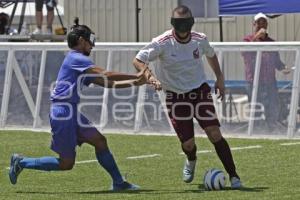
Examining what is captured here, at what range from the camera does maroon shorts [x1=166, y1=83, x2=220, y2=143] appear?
11492 millimetres

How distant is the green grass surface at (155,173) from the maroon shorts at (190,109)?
66 centimetres

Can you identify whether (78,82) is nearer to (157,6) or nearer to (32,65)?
(32,65)

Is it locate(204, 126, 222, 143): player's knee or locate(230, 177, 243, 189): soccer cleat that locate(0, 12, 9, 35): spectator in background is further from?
locate(230, 177, 243, 189): soccer cleat

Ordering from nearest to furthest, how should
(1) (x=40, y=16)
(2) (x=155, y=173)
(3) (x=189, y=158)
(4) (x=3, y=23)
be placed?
(3) (x=189, y=158) < (2) (x=155, y=173) < (1) (x=40, y=16) < (4) (x=3, y=23)

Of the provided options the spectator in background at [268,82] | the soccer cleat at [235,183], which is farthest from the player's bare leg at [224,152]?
the spectator in background at [268,82]

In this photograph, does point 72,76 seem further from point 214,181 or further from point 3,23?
point 3,23

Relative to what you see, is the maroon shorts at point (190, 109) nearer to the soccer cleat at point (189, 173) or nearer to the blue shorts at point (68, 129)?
the soccer cleat at point (189, 173)

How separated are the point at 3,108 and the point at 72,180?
7.28 metres

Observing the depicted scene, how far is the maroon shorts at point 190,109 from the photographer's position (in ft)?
37.7

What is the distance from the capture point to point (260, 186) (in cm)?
1143

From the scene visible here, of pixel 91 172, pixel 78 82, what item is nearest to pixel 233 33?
pixel 91 172

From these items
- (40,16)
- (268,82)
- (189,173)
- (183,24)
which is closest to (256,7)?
(268,82)

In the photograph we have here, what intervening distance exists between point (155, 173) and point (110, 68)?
583 centimetres

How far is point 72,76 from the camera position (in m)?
11.2
